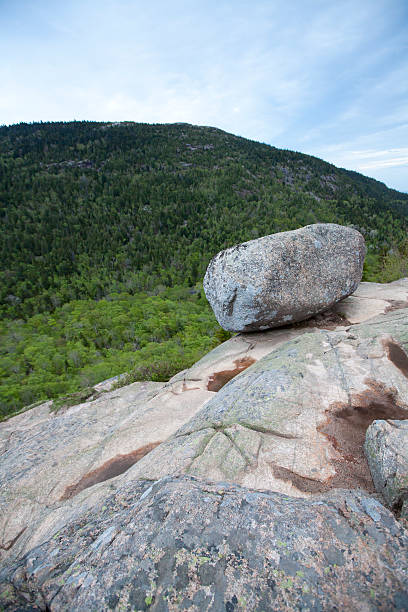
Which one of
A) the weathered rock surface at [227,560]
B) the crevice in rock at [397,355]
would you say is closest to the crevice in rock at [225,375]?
the crevice in rock at [397,355]

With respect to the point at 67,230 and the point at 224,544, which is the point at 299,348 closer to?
the point at 224,544

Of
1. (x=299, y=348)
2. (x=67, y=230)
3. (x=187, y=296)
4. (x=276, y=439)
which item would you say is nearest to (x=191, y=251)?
(x=187, y=296)

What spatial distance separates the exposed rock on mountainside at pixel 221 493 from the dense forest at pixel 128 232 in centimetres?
352

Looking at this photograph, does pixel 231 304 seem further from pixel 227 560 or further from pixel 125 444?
pixel 227 560

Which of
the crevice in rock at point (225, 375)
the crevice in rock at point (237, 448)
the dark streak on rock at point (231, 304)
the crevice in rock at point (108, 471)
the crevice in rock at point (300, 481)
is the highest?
the dark streak on rock at point (231, 304)

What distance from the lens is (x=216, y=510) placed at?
2.28 meters

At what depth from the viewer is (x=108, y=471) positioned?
4996mm

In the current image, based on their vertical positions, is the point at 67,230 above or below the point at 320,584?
above

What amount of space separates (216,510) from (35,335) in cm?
2062

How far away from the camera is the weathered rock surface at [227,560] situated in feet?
5.78

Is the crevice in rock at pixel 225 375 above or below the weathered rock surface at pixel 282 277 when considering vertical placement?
below

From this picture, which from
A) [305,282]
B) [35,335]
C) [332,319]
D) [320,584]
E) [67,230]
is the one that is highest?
[67,230]

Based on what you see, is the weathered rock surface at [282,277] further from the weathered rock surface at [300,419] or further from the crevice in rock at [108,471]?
the crevice in rock at [108,471]

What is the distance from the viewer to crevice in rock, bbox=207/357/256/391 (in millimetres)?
7207
